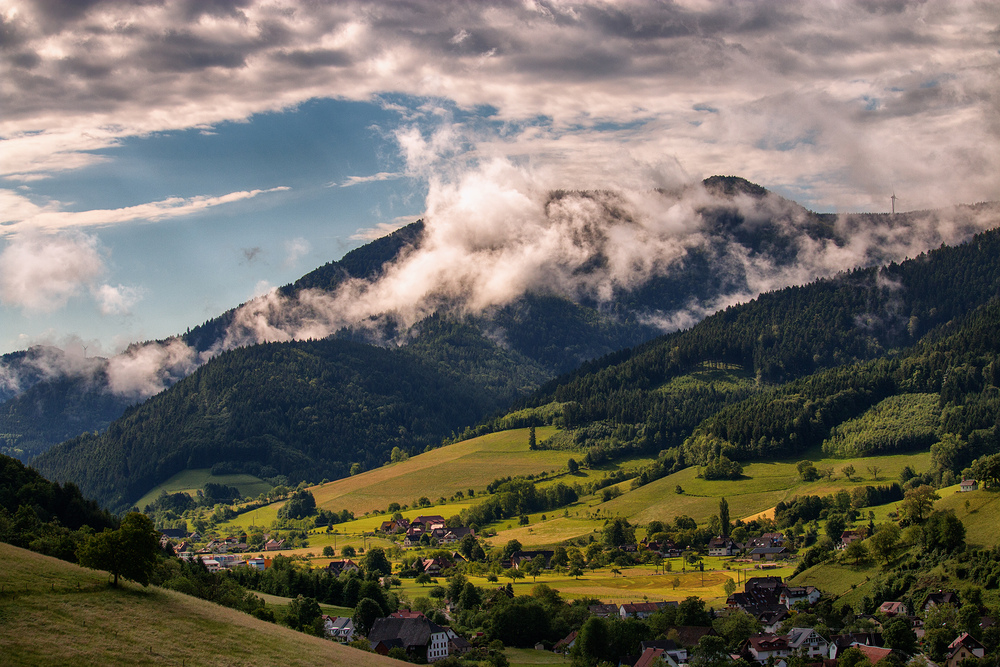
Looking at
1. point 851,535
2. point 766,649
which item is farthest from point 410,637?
point 851,535

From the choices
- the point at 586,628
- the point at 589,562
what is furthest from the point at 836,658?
the point at 589,562

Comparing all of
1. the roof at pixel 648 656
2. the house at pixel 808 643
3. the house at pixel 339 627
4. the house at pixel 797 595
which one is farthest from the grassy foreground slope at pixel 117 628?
the house at pixel 797 595

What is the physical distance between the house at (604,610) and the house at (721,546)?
178ft

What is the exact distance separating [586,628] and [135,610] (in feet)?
164

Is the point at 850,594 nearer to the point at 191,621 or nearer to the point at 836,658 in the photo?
the point at 836,658

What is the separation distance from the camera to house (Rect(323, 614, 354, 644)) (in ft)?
331

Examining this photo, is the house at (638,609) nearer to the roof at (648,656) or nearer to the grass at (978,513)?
the roof at (648,656)

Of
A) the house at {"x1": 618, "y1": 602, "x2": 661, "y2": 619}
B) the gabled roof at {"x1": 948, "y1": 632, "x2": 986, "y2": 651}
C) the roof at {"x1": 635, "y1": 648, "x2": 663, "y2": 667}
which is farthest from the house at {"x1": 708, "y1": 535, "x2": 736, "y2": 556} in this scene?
the gabled roof at {"x1": 948, "y1": 632, "x2": 986, "y2": 651}

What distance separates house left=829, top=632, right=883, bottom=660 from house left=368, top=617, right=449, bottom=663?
37.3 meters

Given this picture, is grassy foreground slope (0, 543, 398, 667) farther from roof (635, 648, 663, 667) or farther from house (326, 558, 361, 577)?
house (326, 558, 361, 577)

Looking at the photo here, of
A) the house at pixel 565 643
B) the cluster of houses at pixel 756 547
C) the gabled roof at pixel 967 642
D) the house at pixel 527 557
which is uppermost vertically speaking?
the gabled roof at pixel 967 642

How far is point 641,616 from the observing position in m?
112

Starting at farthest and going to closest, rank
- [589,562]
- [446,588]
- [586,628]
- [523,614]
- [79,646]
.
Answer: [589,562] < [446,588] < [523,614] < [586,628] < [79,646]

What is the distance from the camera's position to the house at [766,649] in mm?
90938
